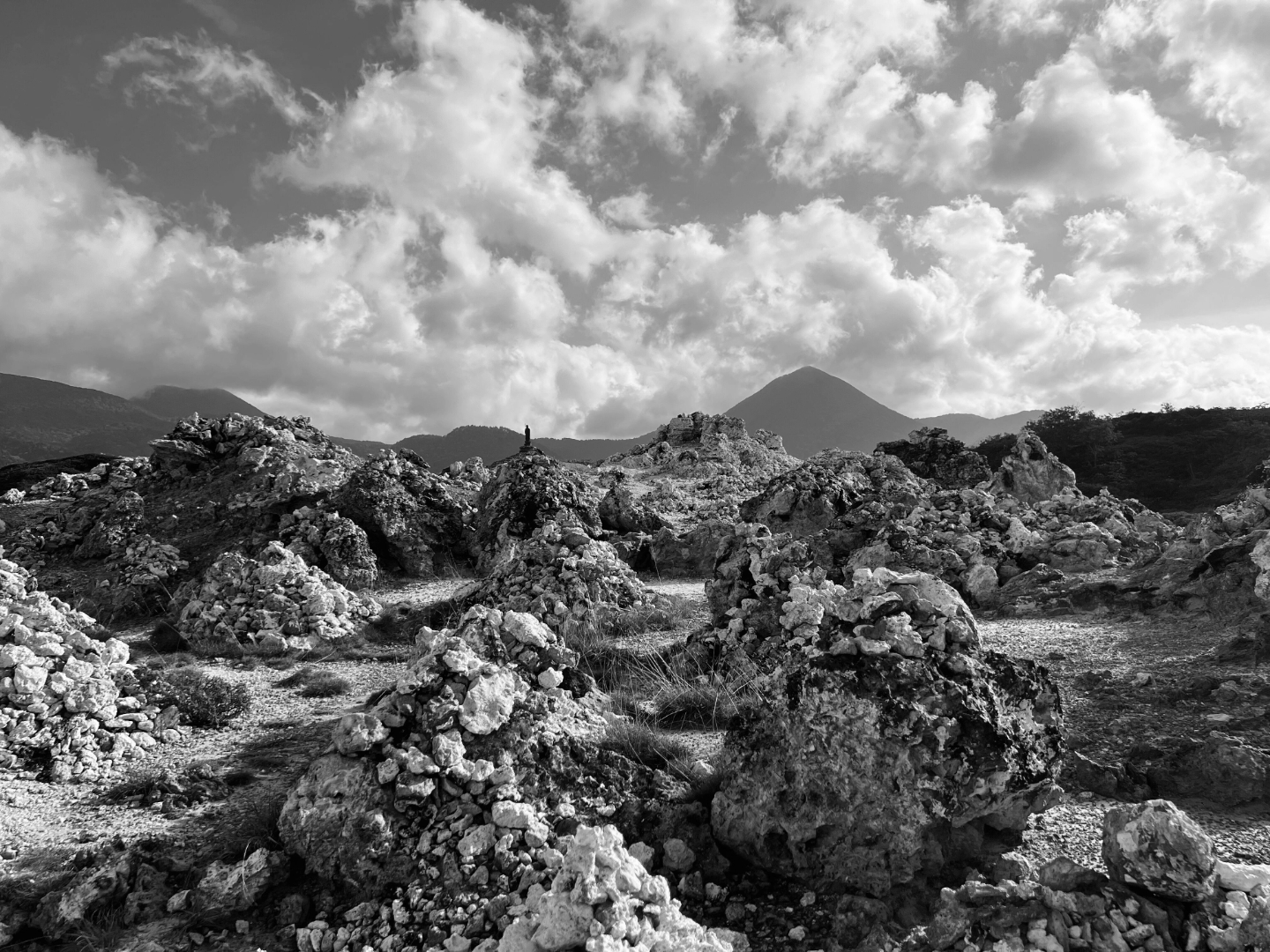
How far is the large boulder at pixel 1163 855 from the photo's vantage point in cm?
310

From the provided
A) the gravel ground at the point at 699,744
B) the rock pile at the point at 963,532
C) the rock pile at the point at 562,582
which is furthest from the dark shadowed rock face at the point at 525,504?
the gravel ground at the point at 699,744

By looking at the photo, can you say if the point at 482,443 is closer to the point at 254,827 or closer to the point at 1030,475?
the point at 1030,475

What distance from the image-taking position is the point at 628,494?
2208cm

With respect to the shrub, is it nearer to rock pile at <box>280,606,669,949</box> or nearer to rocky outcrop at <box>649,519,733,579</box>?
rock pile at <box>280,606,669,949</box>

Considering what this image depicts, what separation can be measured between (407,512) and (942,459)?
80.4ft

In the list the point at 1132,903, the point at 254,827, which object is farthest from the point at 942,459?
the point at 254,827

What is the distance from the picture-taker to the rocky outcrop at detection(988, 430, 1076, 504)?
27000 millimetres

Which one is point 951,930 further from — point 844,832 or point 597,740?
point 597,740

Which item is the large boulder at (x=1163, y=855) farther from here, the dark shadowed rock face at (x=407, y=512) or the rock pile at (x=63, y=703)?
the dark shadowed rock face at (x=407, y=512)

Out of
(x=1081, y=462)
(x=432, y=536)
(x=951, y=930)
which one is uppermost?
(x=1081, y=462)

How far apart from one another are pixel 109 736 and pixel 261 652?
14.4 ft

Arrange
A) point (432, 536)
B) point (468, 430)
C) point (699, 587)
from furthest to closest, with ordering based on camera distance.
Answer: point (468, 430) → point (432, 536) → point (699, 587)

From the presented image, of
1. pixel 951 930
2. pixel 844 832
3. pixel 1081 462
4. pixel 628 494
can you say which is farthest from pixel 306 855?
pixel 1081 462

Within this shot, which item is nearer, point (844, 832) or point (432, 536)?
point (844, 832)
